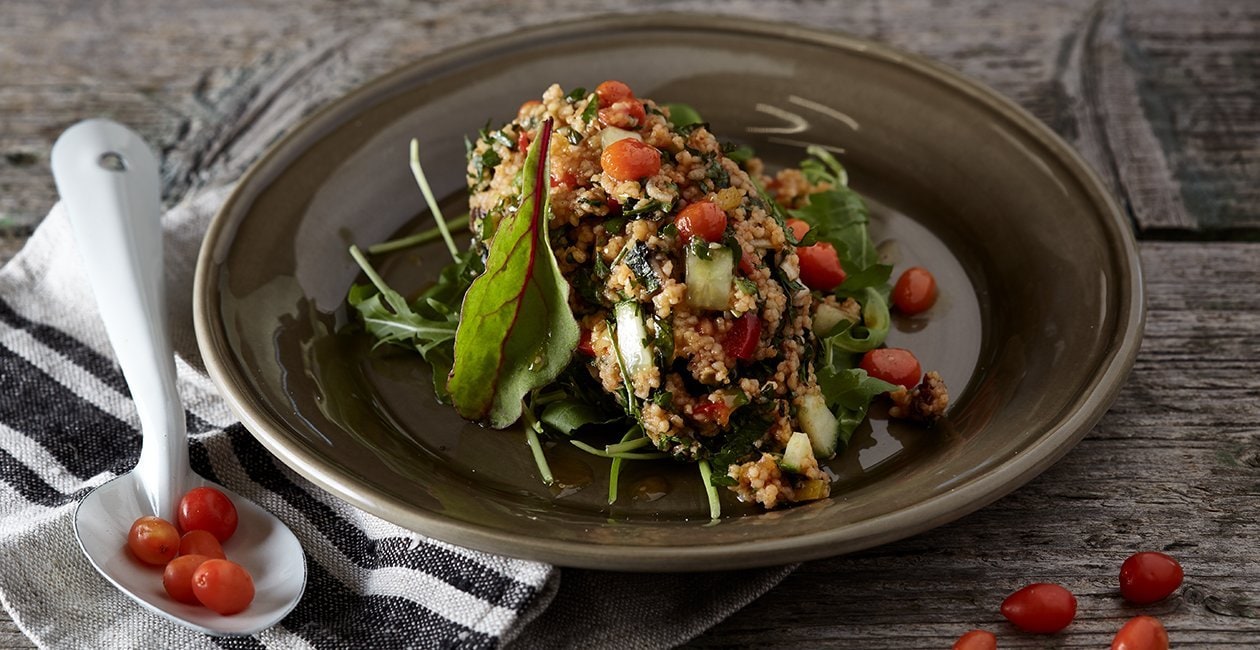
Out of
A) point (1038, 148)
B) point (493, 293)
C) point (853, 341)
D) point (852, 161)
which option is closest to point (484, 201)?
point (493, 293)

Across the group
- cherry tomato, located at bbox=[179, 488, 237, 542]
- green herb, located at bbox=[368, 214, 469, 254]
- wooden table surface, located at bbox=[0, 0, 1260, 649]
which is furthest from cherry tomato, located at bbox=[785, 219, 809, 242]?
cherry tomato, located at bbox=[179, 488, 237, 542]

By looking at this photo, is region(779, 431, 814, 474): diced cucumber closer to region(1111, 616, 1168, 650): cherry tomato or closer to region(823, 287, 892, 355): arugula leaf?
region(823, 287, 892, 355): arugula leaf

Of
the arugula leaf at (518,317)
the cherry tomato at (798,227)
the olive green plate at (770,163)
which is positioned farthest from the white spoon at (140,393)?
the cherry tomato at (798,227)

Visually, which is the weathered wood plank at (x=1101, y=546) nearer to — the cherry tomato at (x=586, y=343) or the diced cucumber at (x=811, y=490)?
Answer: the diced cucumber at (x=811, y=490)

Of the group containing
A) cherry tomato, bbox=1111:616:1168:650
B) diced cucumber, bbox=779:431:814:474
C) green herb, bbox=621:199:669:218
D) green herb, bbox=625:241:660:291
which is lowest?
cherry tomato, bbox=1111:616:1168:650

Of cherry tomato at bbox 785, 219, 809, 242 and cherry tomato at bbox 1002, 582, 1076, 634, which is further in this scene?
cherry tomato at bbox 785, 219, 809, 242

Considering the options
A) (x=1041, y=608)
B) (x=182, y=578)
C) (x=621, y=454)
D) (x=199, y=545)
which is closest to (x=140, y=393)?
(x=199, y=545)

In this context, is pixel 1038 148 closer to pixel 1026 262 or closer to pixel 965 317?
pixel 1026 262
